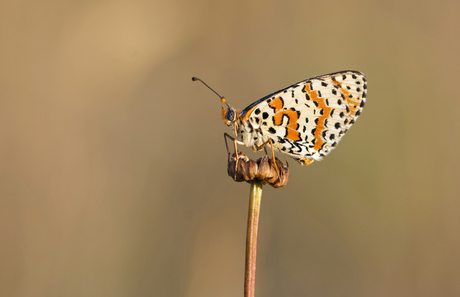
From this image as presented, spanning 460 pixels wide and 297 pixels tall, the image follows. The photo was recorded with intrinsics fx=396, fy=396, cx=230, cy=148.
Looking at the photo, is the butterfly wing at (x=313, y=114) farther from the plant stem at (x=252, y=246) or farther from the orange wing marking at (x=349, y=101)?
the plant stem at (x=252, y=246)

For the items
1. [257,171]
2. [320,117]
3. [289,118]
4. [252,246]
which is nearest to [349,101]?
[320,117]

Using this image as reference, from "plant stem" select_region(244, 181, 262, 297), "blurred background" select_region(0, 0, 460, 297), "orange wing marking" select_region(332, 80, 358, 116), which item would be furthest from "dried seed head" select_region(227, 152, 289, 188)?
"blurred background" select_region(0, 0, 460, 297)

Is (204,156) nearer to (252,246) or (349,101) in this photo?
(349,101)

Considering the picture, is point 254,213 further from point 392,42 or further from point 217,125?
point 392,42

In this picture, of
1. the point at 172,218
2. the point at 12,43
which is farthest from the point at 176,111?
the point at 12,43

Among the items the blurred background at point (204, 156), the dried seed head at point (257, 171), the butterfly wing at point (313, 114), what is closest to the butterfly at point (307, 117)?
the butterfly wing at point (313, 114)
